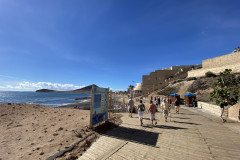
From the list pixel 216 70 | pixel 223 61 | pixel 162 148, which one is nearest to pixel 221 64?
pixel 223 61

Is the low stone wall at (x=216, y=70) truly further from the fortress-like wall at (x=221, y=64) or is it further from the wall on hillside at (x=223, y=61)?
the wall on hillside at (x=223, y=61)

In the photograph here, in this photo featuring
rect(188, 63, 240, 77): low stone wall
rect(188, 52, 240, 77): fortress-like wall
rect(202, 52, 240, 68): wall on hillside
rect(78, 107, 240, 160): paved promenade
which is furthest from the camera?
rect(202, 52, 240, 68): wall on hillside

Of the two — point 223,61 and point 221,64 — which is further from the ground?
point 223,61

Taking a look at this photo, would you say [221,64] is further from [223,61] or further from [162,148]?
[162,148]

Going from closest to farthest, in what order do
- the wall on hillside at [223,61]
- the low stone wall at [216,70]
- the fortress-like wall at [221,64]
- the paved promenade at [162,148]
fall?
the paved promenade at [162,148] → the low stone wall at [216,70] → the fortress-like wall at [221,64] → the wall on hillside at [223,61]

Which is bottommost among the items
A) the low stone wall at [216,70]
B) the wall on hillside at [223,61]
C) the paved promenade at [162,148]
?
the paved promenade at [162,148]

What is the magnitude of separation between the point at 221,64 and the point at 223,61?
1.05 meters

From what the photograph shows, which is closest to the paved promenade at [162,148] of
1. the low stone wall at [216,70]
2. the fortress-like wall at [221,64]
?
the low stone wall at [216,70]

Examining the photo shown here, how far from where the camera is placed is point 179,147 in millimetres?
4418

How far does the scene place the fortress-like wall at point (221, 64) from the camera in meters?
30.9

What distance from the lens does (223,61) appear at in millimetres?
34094

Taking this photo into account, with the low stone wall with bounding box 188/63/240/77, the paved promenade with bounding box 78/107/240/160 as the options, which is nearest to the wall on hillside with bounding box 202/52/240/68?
the low stone wall with bounding box 188/63/240/77

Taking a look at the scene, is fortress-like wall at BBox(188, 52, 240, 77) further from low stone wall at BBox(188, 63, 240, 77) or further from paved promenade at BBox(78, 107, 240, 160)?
paved promenade at BBox(78, 107, 240, 160)

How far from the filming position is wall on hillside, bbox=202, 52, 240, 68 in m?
31.1
